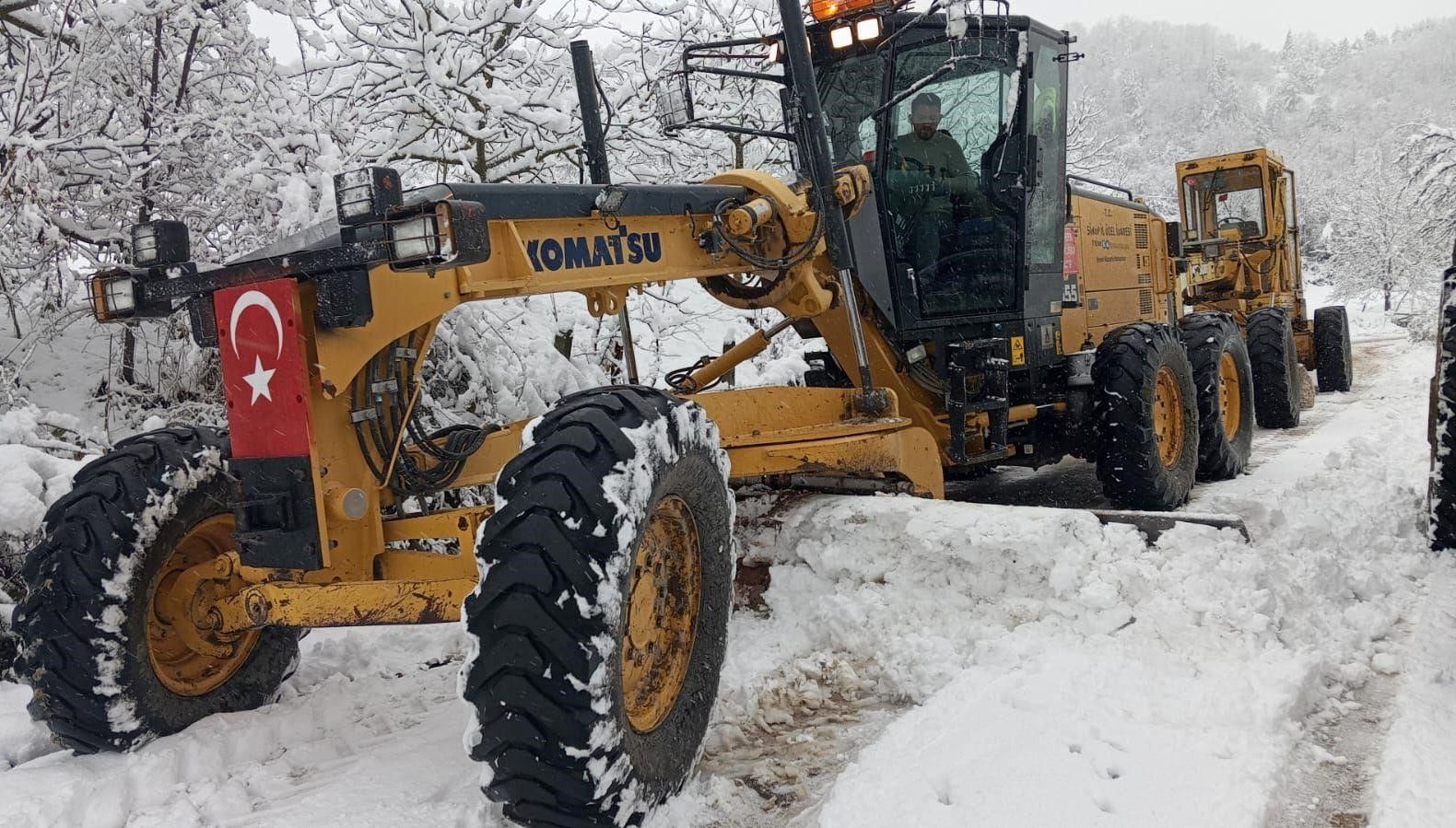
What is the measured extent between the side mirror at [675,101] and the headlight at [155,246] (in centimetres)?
181

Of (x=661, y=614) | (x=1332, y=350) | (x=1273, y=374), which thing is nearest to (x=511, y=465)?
(x=661, y=614)

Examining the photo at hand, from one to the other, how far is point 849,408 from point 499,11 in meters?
3.38

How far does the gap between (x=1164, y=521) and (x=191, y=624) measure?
3.42 meters

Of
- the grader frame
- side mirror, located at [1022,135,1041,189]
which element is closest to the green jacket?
side mirror, located at [1022,135,1041,189]

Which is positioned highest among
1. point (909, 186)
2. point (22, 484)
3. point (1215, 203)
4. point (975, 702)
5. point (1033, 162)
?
point (1215, 203)

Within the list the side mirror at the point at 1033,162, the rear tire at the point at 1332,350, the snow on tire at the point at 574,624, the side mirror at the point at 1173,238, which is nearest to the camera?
the snow on tire at the point at 574,624

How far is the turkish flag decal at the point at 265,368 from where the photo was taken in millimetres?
2887

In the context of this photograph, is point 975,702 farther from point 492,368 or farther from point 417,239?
point 492,368

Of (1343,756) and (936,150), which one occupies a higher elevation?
(936,150)

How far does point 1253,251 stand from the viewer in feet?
42.2

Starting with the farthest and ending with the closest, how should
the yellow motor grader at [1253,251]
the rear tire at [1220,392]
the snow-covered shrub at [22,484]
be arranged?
the yellow motor grader at [1253,251] < the rear tire at [1220,392] < the snow-covered shrub at [22,484]

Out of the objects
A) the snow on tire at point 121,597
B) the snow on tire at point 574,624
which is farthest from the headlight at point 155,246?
the snow on tire at point 574,624

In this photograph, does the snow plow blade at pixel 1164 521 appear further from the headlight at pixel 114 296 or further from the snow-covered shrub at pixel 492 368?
the snow-covered shrub at pixel 492 368

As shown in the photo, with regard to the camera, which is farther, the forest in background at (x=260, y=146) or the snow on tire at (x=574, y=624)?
the forest in background at (x=260, y=146)
